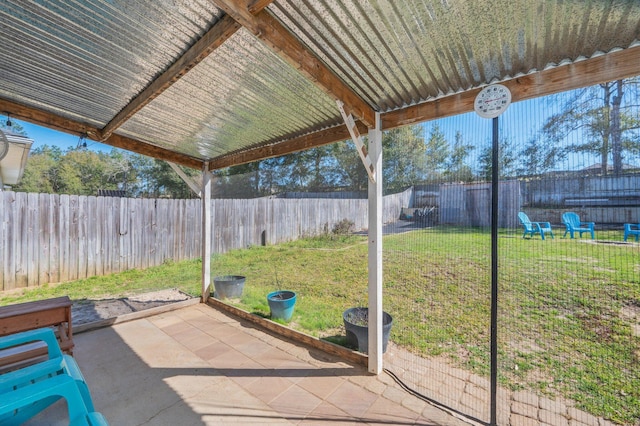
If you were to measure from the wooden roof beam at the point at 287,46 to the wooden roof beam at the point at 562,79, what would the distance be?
0.69 meters

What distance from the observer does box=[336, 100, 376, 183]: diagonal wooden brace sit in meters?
2.01

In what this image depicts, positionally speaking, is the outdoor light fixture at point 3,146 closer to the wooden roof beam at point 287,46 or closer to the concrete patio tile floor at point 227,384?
the concrete patio tile floor at point 227,384

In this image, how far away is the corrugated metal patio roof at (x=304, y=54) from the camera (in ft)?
4.26

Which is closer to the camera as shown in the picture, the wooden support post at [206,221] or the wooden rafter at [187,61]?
the wooden rafter at [187,61]

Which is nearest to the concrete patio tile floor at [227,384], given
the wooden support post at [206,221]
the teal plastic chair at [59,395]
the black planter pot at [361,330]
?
the black planter pot at [361,330]

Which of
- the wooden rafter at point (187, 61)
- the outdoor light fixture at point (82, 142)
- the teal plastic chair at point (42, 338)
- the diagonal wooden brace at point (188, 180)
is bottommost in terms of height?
the teal plastic chair at point (42, 338)

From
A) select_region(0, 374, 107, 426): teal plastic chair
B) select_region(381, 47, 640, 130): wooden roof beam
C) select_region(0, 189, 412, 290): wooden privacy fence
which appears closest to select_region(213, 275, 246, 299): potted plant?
select_region(0, 189, 412, 290): wooden privacy fence

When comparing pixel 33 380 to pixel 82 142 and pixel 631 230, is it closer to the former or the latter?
pixel 82 142

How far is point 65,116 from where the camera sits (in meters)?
2.90

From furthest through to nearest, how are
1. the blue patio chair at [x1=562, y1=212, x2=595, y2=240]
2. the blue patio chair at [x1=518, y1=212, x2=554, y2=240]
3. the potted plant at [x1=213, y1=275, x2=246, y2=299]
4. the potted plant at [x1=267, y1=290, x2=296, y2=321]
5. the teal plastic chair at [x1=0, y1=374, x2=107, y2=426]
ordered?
the potted plant at [x1=213, y1=275, x2=246, y2=299] → the potted plant at [x1=267, y1=290, x2=296, y2=321] → the blue patio chair at [x1=518, y1=212, x2=554, y2=240] → the blue patio chair at [x1=562, y1=212, x2=595, y2=240] → the teal plastic chair at [x1=0, y1=374, x2=107, y2=426]

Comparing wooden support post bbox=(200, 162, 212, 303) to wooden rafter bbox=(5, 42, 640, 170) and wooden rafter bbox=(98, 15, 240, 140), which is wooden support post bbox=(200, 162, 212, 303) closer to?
wooden rafter bbox=(5, 42, 640, 170)

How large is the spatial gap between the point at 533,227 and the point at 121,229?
6.12m

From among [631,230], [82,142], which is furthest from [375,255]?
[82,142]

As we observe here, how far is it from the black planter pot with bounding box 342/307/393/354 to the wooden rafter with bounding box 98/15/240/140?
2428mm
